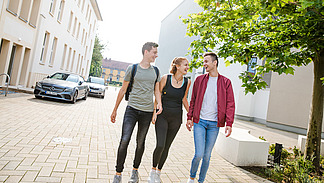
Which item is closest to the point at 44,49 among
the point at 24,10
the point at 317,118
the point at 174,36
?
the point at 24,10

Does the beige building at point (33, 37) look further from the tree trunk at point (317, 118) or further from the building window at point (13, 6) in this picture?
the tree trunk at point (317, 118)

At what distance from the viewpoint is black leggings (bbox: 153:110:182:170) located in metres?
3.32

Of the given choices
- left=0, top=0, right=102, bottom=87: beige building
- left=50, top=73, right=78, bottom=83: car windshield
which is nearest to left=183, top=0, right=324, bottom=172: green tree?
left=50, top=73, right=78, bottom=83: car windshield

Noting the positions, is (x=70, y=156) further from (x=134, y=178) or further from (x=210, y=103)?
(x=210, y=103)

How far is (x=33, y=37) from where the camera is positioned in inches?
553

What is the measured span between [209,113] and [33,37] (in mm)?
14256

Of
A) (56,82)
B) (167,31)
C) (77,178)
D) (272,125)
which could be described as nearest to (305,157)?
(77,178)

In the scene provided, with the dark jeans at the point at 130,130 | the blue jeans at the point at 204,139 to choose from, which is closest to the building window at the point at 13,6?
the dark jeans at the point at 130,130

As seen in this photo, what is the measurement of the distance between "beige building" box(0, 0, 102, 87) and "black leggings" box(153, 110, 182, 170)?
433 inches

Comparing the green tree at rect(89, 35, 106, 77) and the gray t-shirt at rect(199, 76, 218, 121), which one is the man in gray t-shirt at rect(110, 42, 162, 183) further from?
the green tree at rect(89, 35, 106, 77)

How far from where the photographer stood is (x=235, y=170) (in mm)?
4746

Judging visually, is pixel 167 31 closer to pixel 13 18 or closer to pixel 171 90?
pixel 13 18

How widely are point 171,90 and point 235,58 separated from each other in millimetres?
3049

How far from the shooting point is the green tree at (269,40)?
4797 mm
